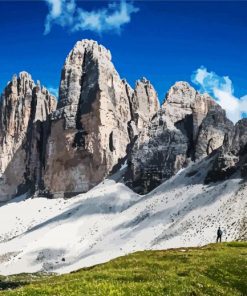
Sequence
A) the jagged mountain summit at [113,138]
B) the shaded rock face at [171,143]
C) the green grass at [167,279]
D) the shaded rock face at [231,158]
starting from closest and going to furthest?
the green grass at [167,279]
the shaded rock face at [231,158]
the shaded rock face at [171,143]
the jagged mountain summit at [113,138]

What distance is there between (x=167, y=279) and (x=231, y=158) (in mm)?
99747

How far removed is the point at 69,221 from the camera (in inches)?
5517

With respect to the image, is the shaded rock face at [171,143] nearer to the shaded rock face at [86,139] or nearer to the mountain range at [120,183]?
the mountain range at [120,183]

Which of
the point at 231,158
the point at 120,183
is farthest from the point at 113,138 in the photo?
the point at 231,158

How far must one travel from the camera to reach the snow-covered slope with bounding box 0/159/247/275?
346ft

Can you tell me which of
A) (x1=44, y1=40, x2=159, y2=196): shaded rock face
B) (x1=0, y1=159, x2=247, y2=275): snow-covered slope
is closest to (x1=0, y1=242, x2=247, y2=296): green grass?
(x1=0, y1=159, x2=247, y2=275): snow-covered slope

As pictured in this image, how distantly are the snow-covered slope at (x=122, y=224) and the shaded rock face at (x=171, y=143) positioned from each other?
7.50m

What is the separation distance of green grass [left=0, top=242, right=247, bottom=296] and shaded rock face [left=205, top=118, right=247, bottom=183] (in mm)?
78191

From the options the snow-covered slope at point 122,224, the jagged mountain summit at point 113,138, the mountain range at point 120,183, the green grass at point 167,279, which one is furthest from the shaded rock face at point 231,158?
the green grass at point 167,279

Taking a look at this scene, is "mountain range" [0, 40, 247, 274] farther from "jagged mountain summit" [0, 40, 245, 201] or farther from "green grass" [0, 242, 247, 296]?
"green grass" [0, 242, 247, 296]

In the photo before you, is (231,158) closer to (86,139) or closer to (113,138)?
(113,138)

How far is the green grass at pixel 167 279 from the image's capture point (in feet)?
89.7

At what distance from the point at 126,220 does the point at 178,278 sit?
97.0 m

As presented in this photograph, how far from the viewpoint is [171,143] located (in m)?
164
